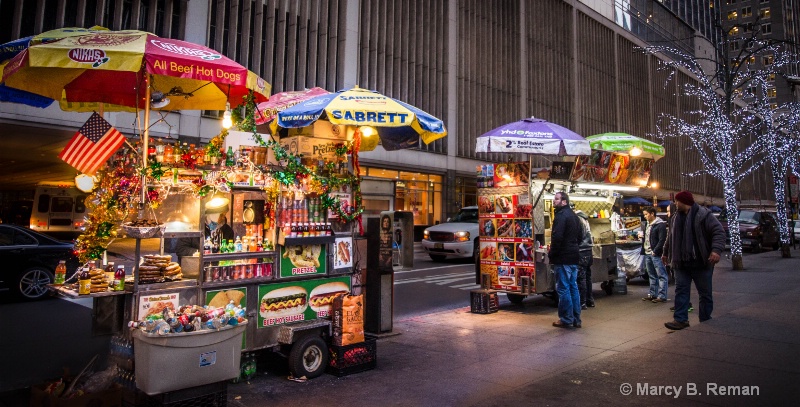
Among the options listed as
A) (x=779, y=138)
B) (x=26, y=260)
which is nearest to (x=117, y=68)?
(x=26, y=260)

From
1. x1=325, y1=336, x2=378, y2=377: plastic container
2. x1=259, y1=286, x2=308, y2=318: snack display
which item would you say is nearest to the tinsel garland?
x1=259, y1=286, x2=308, y2=318: snack display

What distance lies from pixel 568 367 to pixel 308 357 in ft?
9.33

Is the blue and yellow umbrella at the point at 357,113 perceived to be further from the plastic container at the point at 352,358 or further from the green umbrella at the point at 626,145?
the green umbrella at the point at 626,145

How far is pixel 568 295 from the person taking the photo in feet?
26.0

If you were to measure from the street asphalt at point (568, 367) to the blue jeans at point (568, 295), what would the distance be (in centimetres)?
22

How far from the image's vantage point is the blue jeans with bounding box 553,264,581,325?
312 inches

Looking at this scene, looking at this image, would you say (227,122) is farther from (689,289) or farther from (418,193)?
(418,193)

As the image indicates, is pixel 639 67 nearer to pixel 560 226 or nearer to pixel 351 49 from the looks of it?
pixel 351 49

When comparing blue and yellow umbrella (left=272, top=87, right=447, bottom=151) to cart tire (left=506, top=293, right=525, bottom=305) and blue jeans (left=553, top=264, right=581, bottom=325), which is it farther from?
cart tire (left=506, top=293, right=525, bottom=305)

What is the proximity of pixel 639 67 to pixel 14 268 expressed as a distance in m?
49.0

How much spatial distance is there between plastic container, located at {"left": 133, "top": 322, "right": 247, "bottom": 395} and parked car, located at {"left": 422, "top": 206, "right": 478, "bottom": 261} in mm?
14005

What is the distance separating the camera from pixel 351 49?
24375 mm

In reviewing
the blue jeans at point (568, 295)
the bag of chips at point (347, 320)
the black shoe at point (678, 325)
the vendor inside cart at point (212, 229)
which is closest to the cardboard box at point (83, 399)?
the vendor inside cart at point (212, 229)

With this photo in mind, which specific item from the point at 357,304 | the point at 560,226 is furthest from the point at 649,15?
the point at 357,304
